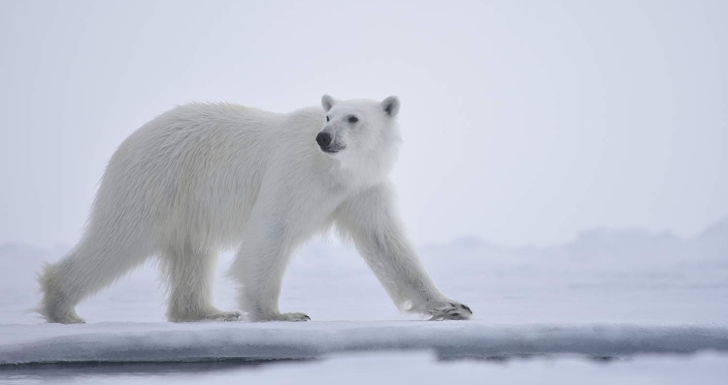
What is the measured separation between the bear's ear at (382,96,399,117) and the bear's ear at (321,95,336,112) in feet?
1.18

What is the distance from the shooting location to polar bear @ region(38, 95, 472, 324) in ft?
17.2

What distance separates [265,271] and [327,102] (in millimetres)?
1240

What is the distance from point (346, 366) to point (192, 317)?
107 inches

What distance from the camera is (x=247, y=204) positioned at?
5.70 m

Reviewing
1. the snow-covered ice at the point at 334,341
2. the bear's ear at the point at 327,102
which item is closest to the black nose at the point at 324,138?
the bear's ear at the point at 327,102

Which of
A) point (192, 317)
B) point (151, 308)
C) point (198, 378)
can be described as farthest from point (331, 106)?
point (151, 308)

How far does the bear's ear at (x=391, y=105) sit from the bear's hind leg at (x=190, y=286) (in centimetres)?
179

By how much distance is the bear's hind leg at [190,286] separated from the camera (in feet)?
20.1

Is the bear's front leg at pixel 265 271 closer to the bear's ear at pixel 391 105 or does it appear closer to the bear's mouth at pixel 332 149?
the bear's mouth at pixel 332 149

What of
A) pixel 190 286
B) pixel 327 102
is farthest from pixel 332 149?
pixel 190 286

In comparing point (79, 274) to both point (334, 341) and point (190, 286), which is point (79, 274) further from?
point (334, 341)

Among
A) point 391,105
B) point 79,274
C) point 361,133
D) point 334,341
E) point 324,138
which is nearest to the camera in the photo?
point 334,341

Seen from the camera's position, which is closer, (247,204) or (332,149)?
(332,149)

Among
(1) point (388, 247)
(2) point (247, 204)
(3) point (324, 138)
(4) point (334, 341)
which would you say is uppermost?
(3) point (324, 138)
